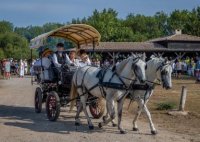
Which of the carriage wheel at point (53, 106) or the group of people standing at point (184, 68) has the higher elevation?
the group of people standing at point (184, 68)

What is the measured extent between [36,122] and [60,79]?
1.69 m

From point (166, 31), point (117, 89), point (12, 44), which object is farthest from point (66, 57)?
point (166, 31)

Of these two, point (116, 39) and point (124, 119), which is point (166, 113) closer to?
point (124, 119)

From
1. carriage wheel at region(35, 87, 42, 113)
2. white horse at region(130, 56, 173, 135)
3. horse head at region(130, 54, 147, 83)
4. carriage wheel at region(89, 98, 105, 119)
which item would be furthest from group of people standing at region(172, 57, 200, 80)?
horse head at region(130, 54, 147, 83)

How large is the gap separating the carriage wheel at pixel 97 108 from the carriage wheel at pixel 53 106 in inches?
47.7

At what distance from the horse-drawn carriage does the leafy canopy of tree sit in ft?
192

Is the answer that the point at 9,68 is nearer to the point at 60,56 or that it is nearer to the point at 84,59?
the point at 60,56

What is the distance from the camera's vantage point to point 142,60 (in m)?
11.0

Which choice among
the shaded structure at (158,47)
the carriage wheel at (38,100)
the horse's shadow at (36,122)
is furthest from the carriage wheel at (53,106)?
the shaded structure at (158,47)

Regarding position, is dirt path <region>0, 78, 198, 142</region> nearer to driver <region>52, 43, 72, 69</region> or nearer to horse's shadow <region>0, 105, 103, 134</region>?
horse's shadow <region>0, 105, 103, 134</region>

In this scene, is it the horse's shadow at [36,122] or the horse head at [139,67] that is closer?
the horse head at [139,67]

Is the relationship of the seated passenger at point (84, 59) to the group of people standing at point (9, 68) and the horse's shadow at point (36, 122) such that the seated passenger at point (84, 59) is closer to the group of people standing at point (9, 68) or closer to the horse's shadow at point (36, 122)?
the horse's shadow at point (36, 122)

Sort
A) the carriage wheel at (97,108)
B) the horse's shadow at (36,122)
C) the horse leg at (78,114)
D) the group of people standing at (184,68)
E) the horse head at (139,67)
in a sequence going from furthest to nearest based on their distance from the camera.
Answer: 1. the group of people standing at (184,68)
2. the carriage wheel at (97,108)
3. the horse leg at (78,114)
4. the horse's shadow at (36,122)
5. the horse head at (139,67)

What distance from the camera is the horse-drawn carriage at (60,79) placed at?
13.2 meters
